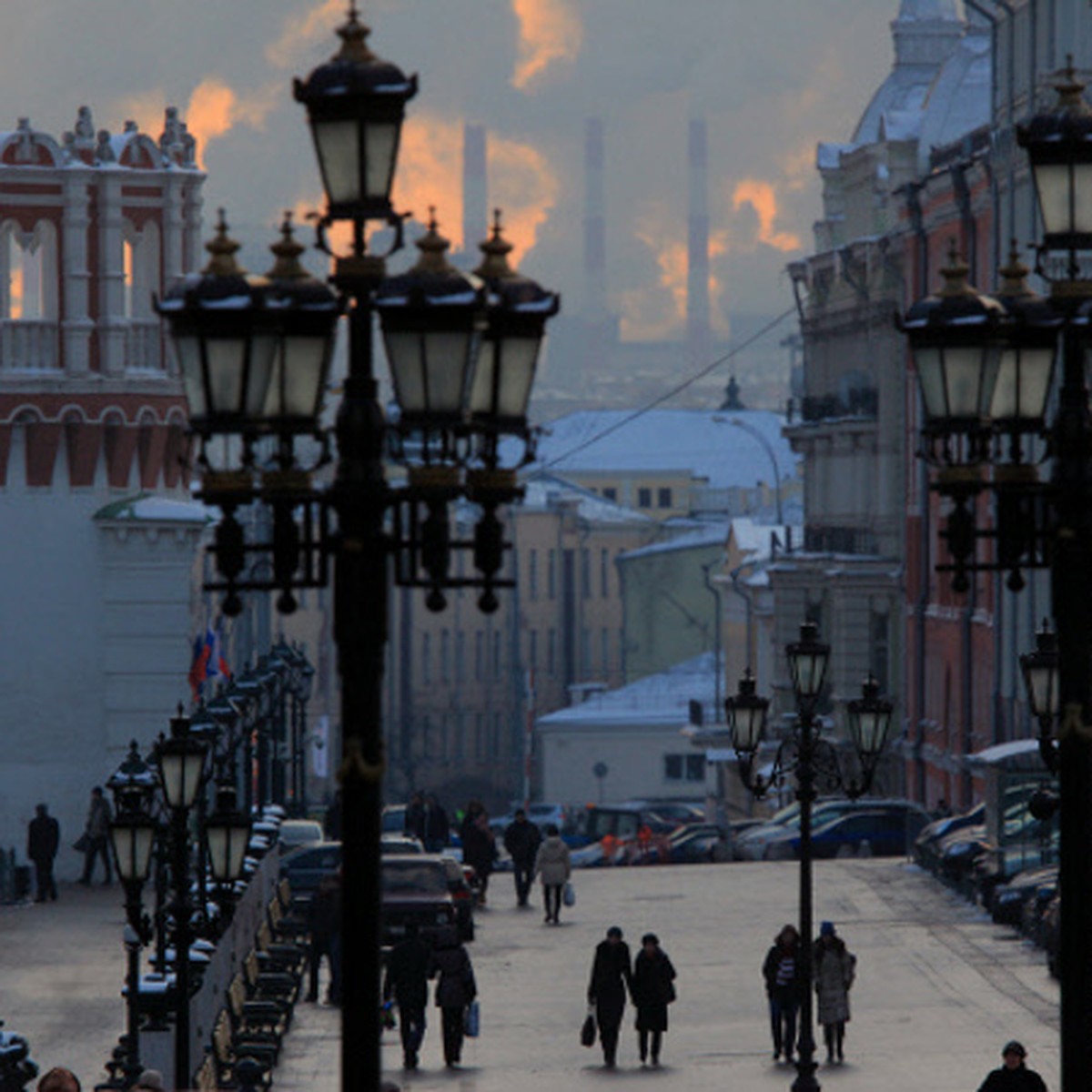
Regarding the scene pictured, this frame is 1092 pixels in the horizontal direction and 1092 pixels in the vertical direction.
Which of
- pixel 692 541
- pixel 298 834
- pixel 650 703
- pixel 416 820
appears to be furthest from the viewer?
pixel 692 541

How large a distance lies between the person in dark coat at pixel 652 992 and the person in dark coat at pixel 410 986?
180 cm

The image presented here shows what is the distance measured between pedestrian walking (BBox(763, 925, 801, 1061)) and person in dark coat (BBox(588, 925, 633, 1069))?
122 cm

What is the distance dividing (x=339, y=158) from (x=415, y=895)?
27.1m

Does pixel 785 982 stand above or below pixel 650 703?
below

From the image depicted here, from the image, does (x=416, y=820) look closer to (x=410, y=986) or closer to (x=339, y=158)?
(x=410, y=986)

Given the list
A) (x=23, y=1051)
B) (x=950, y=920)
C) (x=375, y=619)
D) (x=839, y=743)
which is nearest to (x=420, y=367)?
(x=375, y=619)

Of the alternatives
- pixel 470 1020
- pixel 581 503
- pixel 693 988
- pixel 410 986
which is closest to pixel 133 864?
pixel 410 986

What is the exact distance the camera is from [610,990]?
101 ft

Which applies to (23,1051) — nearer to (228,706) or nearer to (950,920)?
(228,706)

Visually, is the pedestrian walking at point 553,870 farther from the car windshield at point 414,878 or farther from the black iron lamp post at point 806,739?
the black iron lamp post at point 806,739

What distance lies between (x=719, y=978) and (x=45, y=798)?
17243mm

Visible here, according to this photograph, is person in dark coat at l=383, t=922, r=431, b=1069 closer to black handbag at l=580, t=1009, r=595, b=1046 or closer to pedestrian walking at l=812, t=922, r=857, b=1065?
black handbag at l=580, t=1009, r=595, b=1046

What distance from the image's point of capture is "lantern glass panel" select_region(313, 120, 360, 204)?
1154 cm

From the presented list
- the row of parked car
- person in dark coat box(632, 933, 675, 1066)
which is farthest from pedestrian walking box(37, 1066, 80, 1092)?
the row of parked car
